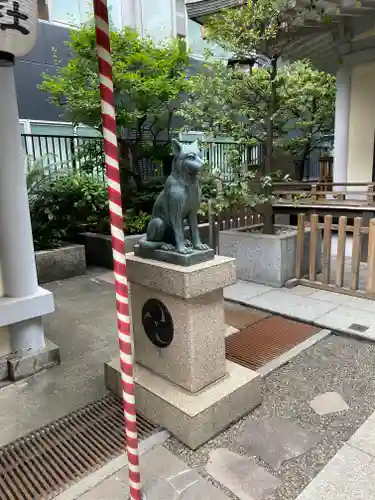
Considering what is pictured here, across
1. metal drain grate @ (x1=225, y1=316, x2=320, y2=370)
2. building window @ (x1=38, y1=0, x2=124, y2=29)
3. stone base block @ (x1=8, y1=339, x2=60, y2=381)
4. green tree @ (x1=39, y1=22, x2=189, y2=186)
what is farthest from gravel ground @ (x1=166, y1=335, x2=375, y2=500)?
building window @ (x1=38, y1=0, x2=124, y2=29)

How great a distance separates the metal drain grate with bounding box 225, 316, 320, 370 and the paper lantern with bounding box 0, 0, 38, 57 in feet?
11.3

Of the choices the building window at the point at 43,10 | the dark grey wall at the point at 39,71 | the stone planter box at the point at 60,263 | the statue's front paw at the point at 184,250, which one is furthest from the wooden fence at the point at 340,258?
the building window at the point at 43,10

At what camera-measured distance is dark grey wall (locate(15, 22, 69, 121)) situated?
379 inches

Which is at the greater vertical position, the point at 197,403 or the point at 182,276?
the point at 182,276

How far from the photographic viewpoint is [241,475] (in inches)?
94.6

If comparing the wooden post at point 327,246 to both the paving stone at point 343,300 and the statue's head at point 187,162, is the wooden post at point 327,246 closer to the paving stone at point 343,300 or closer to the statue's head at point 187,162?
the paving stone at point 343,300

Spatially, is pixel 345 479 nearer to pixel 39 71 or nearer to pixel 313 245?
pixel 313 245

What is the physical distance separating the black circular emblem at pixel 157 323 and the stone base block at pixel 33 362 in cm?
136

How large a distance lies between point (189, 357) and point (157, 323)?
1.30 ft

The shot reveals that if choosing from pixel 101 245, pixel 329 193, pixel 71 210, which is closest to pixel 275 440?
pixel 101 245

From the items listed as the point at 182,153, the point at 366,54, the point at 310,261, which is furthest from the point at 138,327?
the point at 366,54

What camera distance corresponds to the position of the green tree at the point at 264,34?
18.9ft

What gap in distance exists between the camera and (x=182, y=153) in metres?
2.73

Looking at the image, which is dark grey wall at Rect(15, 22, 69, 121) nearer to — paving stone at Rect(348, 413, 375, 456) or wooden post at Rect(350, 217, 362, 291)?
wooden post at Rect(350, 217, 362, 291)
